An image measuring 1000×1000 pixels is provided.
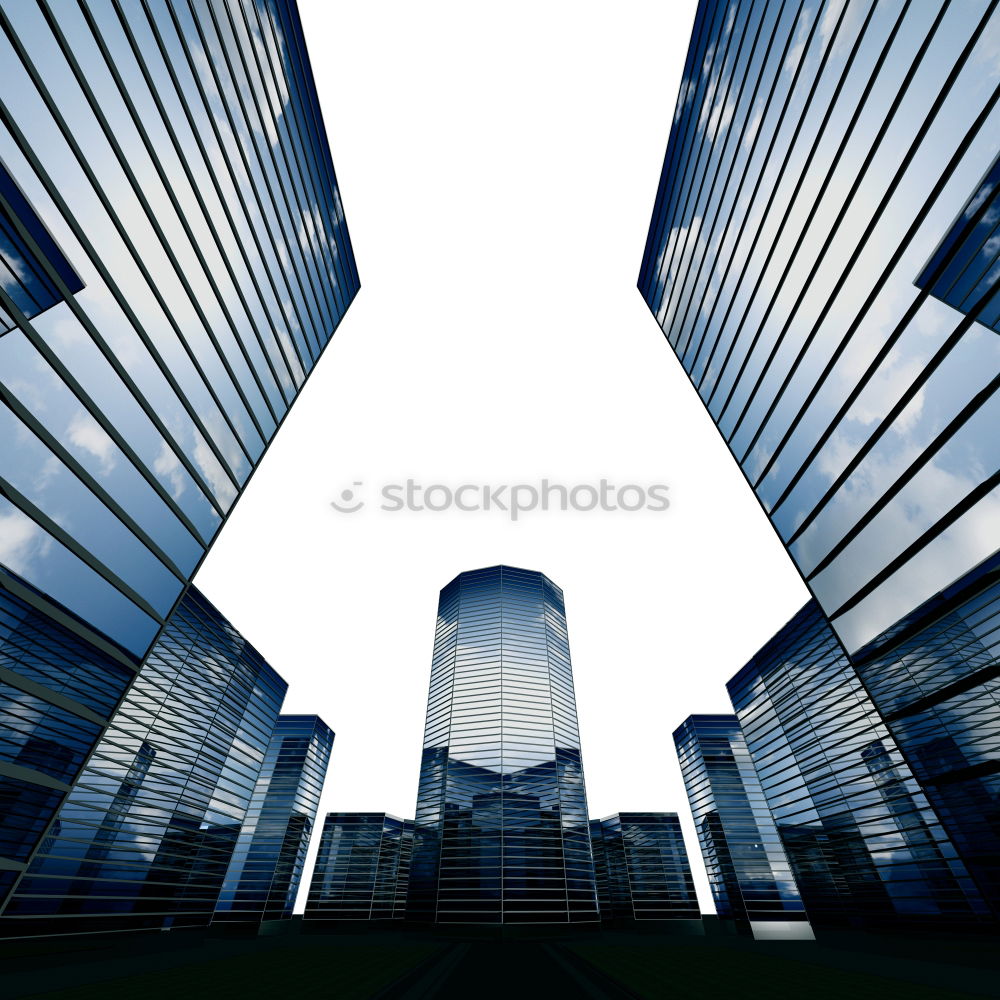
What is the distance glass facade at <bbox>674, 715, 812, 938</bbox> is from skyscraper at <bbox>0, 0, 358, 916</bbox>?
50190 millimetres

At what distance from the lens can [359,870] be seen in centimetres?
6031

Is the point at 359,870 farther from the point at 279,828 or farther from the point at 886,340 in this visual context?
the point at 886,340

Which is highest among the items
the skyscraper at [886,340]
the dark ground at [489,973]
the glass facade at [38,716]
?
the skyscraper at [886,340]

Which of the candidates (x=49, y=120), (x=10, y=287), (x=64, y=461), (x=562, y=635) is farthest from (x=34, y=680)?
(x=562, y=635)

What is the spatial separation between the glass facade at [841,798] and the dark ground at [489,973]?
2378mm

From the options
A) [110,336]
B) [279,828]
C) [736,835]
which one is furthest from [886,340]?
[279,828]

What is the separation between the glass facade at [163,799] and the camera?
2047 cm

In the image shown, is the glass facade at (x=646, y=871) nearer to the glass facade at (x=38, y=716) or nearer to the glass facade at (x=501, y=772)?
the glass facade at (x=501, y=772)

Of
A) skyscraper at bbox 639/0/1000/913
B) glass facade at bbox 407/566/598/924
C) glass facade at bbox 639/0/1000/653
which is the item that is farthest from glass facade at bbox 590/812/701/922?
glass facade at bbox 639/0/1000/653

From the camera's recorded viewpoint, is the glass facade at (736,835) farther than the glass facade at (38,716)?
Yes

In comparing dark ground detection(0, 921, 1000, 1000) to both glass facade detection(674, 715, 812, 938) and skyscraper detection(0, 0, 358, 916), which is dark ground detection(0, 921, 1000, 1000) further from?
glass facade detection(674, 715, 812, 938)

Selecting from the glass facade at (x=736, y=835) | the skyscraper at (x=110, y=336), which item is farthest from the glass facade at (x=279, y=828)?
the skyscraper at (x=110, y=336)

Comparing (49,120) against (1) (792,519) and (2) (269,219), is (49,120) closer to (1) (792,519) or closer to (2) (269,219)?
(2) (269,219)

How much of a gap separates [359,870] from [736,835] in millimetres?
45179
